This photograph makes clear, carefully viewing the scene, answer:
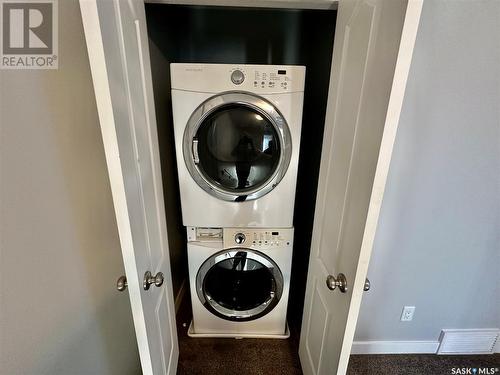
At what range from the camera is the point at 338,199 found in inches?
42.6

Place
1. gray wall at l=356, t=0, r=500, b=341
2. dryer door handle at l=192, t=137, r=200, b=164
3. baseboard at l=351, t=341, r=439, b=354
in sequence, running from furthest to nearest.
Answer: baseboard at l=351, t=341, r=439, b=354, dryer door handle at l=192, t=137, r=200, b=164, gray wall at l=356, t=0, r=500, b=341

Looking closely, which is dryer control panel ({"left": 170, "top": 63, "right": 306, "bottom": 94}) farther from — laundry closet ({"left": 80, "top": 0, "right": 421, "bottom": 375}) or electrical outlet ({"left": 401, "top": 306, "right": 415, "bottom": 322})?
electrical outlet ({"left": 401, "top": 306, "right": 415, "bottom": 322})

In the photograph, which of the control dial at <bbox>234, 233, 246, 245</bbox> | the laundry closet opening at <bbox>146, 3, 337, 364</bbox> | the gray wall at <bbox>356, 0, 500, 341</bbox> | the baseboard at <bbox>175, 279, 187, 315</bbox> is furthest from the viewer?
the baseboard at <bbox>175, 279, 187, 315</bbox>

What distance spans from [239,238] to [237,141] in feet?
1.81

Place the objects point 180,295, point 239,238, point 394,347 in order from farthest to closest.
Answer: point 180,295
point 394,347
point 239,238

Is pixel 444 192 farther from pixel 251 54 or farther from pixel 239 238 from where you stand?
pixel 251 54

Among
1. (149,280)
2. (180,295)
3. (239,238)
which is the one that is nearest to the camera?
(149,280)

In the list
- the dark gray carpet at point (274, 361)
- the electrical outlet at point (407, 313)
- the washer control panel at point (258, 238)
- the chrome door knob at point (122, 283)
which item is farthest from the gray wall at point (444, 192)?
the chrome door knob at point (122, 283)

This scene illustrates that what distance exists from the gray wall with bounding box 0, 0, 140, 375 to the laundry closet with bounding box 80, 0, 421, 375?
17cm

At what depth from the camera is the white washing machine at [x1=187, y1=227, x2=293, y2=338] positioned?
158 cm

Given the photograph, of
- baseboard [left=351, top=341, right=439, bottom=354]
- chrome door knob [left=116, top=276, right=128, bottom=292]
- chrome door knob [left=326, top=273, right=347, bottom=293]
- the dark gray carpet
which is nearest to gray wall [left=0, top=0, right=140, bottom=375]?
chrome door knob [left=116, top=276, right=128, bottom=292]

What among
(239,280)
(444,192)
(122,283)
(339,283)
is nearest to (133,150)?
(122,283)

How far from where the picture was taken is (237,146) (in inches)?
56.4

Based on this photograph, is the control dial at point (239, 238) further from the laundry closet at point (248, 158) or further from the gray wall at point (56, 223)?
the gray wall at point (56, 223)
